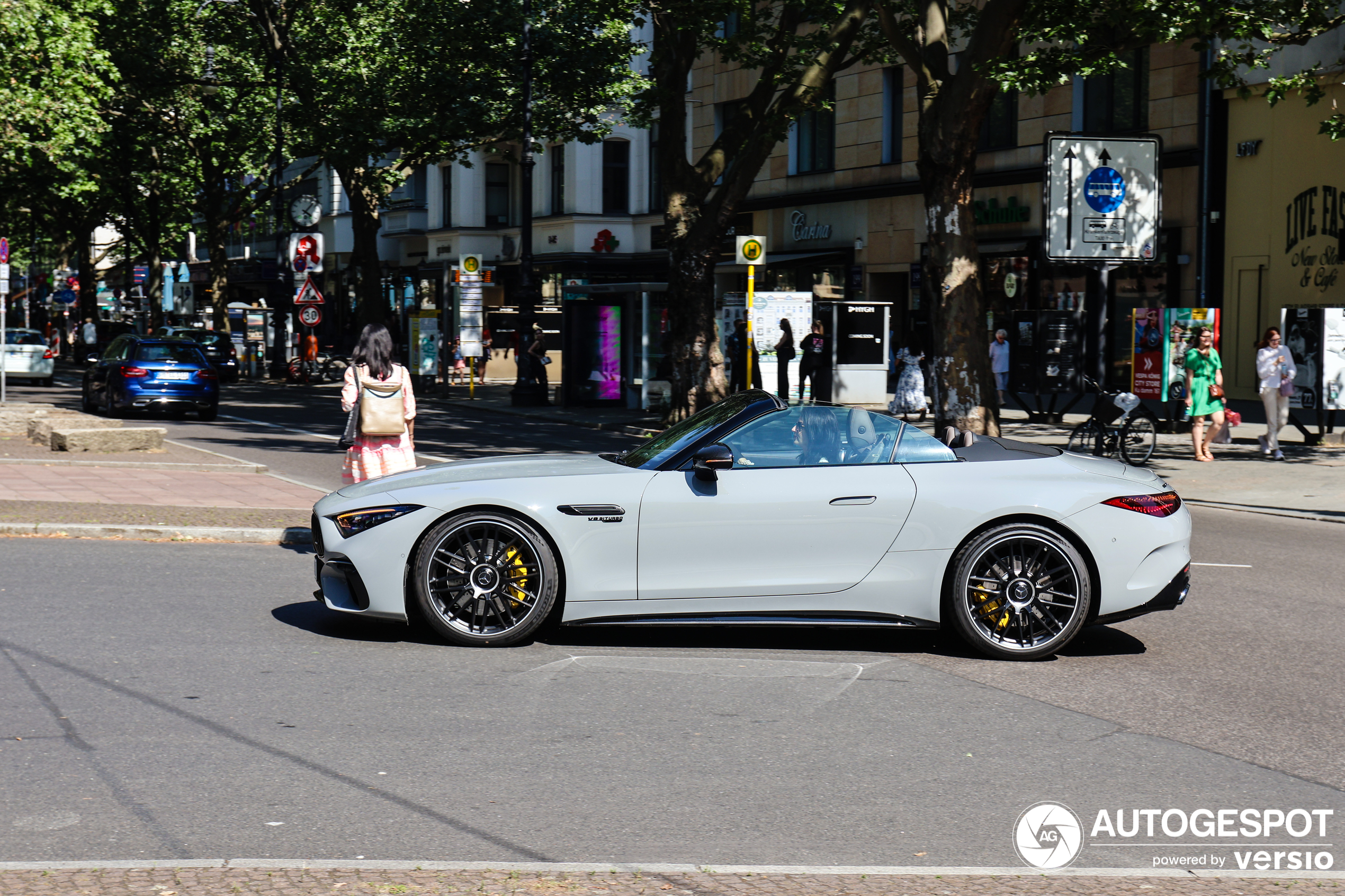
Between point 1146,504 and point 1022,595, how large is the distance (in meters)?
0.79

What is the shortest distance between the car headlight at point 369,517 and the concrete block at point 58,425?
11050 millimetres

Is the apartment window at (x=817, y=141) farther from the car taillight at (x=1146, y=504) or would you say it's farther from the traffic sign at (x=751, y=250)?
the car taillight at (x=1146, y=504)

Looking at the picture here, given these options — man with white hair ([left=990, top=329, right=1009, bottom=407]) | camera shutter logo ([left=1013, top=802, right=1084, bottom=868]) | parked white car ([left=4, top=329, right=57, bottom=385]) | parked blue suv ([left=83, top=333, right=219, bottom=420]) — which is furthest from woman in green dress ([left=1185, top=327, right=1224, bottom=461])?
parked white car ([left=4, top=329, right=57, bottom=385])

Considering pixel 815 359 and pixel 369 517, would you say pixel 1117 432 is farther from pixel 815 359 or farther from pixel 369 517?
pixel 369 517

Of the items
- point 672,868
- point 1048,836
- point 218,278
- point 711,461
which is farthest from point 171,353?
point 1048,836

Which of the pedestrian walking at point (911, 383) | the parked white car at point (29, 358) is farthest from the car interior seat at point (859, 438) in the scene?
the parked white car at point (29, 358)

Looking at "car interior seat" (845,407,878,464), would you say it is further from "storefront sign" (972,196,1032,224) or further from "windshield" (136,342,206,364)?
"storefront sign" (972,196,1032,224)

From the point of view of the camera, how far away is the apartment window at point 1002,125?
32.9 m

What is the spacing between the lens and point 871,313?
1082 inches

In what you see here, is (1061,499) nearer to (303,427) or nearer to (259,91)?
(303,427)

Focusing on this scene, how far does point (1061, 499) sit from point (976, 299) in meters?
11.1

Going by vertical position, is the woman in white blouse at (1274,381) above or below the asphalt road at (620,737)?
above

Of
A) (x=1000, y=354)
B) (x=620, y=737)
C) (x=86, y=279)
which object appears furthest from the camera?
(x=86, y=279)

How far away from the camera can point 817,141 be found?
38.9 metres
